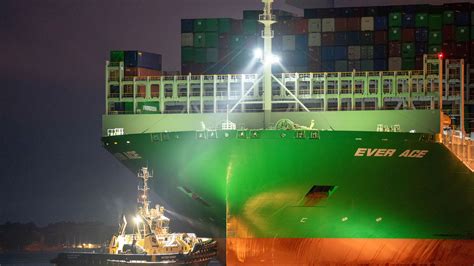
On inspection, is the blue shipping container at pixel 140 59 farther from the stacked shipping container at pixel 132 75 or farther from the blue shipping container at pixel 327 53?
the blue shipping container at pixel 327 53

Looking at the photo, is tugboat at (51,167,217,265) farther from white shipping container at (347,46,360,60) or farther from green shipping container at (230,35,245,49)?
white shipping container at (347,46,360,60)

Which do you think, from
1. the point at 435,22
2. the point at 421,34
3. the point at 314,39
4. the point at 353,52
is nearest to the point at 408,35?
the point at 421,34

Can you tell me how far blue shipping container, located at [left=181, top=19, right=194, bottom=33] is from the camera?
5019 cm

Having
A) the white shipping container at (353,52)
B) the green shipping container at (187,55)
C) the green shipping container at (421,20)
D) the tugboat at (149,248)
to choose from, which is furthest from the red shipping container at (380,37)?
the tugboat at (149,248)

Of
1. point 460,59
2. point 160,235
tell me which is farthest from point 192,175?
point 460,59

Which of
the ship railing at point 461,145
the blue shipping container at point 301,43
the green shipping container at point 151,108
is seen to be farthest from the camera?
the blue shipping container at point 301,43

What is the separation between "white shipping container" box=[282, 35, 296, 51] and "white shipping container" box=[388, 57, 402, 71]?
3909 millimetres

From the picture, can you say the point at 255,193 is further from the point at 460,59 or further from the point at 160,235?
the point at 460,59

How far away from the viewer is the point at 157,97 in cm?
4753

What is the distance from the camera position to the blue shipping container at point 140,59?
→ 1908 inches

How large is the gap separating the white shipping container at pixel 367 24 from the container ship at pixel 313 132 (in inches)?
2.1

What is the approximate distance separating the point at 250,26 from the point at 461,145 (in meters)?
10.5

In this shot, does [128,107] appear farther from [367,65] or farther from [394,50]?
[394,50]

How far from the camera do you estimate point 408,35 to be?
49.2m
